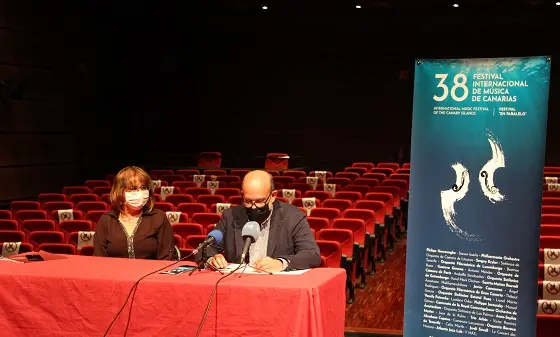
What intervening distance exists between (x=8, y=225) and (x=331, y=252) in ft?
12.2

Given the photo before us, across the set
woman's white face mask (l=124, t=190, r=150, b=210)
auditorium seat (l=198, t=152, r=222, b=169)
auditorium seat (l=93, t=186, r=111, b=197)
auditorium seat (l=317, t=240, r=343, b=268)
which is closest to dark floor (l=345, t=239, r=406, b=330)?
auditorium seat (l=317, t=240, r=343, b=268)

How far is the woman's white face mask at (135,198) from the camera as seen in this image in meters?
4.48

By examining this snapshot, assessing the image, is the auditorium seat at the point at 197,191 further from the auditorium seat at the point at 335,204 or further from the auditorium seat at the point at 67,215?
the auditorium seat at the point at 67,215

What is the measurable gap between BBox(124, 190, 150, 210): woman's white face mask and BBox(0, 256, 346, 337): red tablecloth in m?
0.79

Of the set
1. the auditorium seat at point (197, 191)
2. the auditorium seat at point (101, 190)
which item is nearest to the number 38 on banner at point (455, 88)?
the auditorium seat at point (197, 191)

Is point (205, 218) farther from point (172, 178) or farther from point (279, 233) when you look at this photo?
point (172, 178)

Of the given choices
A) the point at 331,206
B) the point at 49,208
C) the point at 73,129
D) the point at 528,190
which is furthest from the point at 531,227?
the point at 73,129

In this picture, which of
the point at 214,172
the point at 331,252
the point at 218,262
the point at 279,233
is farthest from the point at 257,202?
the point at 214,172

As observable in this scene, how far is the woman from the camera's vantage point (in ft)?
14.7

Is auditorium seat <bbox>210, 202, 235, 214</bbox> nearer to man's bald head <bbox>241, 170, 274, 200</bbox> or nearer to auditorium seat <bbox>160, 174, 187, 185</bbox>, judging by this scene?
auditorium seat <bbox>160, 174, 187, 185</bbox>

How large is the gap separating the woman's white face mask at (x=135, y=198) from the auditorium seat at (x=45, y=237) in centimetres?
319

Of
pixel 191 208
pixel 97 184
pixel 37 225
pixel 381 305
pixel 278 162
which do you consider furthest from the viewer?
pixel 278 162

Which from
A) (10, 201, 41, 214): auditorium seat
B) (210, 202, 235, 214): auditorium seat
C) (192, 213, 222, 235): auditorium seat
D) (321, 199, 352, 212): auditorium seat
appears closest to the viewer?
(192, 213, 222, 235): auditorium seat

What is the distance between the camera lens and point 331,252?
22.6 ft
